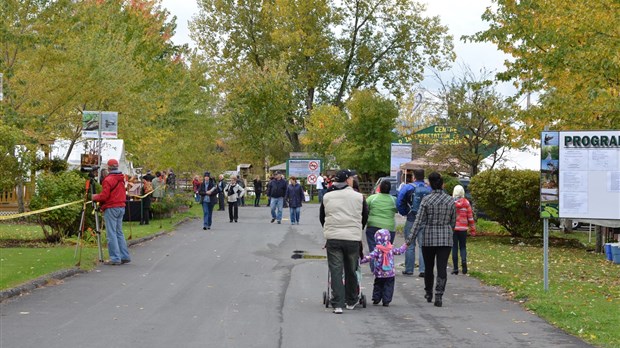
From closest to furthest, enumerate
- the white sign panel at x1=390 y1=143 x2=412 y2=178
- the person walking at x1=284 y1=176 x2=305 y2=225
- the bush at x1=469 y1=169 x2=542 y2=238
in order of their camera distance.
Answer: the bush at x1=469 y1=169 x2=542 y2=238 < the person walking at x1=284 y1=176 x2=305 y2=225 < the white sign panel at x1=390 y1=143 x2=412 y2=178

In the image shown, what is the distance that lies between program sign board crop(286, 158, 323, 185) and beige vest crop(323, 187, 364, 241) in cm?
4386

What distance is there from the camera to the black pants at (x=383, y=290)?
1288 centimetres

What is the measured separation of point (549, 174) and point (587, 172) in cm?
53

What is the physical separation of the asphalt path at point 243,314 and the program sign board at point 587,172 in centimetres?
172

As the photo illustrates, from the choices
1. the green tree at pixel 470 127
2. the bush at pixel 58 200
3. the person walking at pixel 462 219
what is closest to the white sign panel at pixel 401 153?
the green tree at pixel 470 127

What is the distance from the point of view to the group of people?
40.9 ft

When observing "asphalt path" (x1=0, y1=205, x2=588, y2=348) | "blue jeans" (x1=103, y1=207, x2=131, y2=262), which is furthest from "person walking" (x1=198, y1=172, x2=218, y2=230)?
"blue jeans" (x1=103, y1=207, x2=131, y2=262)

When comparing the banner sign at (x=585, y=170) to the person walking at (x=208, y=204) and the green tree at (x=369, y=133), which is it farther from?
the green tree at (x=369, y=133)

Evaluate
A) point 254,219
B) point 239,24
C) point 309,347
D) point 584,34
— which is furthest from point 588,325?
point 239,24

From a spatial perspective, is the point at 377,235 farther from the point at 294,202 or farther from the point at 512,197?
Result: the point at 294,202

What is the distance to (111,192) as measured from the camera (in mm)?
17625

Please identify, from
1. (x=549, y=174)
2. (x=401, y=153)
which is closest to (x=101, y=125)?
(x=549, y=174)

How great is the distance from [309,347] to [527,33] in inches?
604

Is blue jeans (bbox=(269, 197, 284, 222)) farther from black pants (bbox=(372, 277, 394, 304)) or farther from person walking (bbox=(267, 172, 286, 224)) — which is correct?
black pants (bbox=(372, 277, 394, 304))
